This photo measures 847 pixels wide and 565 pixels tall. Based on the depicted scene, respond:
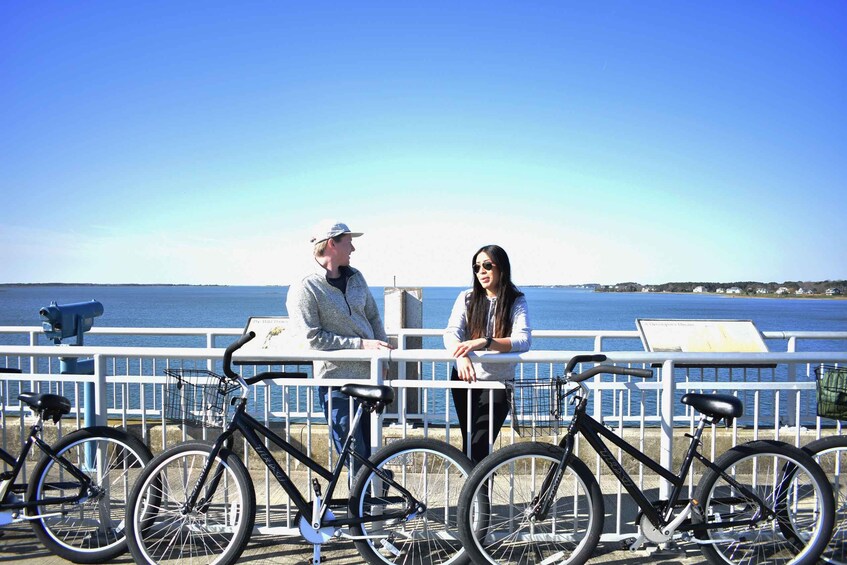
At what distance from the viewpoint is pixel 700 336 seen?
17.6 ft

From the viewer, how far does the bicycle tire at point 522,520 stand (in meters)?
3.06

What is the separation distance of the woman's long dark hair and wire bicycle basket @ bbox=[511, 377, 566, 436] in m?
0.51

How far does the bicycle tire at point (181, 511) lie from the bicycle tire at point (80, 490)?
220 millimetres

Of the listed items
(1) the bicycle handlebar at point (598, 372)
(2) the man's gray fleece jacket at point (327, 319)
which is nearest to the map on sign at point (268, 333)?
(2) the man's gray fleece jacket at point (327, 319)

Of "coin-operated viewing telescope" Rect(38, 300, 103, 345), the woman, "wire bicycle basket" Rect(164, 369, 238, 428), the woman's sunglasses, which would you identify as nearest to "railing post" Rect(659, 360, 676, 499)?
the woman

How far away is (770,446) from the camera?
10.4 feet

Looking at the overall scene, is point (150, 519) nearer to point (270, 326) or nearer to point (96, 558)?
point (96, 558)

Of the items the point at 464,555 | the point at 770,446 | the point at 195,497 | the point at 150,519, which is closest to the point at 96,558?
the point at 150,519

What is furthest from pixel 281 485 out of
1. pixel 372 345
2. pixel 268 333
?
pixel 268 333

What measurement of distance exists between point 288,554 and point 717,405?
2.61 meters

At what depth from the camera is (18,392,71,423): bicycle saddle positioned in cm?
337

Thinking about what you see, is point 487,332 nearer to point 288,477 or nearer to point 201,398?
point 288,477

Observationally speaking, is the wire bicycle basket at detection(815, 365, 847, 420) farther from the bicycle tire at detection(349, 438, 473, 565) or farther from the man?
the man

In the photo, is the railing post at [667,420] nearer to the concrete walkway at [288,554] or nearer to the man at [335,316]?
the concrete walkway at [288,554]
